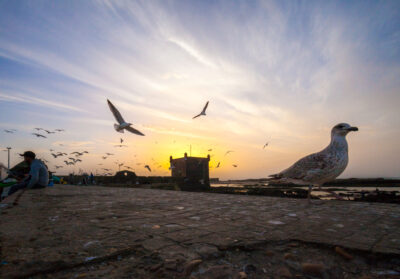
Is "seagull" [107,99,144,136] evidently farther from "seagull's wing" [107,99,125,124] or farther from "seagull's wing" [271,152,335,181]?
"seagull's wing" [271,152,335,181]

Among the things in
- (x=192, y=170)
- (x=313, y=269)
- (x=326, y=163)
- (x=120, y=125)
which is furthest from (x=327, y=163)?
(x=192, y=170)

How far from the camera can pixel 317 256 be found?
2.04 meters

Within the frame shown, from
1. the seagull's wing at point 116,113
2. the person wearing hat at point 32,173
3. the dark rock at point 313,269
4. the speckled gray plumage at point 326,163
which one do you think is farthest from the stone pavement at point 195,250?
the person wearing hat at point 32,173

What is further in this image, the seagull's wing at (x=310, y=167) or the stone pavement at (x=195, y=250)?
the seagull's wing at (x=310, y=167)

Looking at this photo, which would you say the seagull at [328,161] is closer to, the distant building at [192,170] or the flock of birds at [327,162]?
the flock of birds at [327,162]

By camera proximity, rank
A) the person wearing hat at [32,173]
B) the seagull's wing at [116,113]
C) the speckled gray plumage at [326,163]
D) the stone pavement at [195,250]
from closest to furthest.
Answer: the stone pavement at [195,250] < the speckled gray plumage at [326,163] < the person wearing hat at [32,173] < the seagull's wing at [116,113]

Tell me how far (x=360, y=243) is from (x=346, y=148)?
4.39 metres

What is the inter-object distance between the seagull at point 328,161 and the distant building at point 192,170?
3482 centimetres

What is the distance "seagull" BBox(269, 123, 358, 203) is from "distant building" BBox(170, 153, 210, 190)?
3482 centimetres

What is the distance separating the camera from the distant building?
41.3 meters

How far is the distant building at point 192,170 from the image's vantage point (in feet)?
136

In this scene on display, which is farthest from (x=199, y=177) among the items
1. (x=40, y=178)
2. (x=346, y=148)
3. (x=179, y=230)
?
(x=179, y=230)

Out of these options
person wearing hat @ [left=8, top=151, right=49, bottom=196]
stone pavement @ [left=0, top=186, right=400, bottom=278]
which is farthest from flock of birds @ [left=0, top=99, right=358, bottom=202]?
person wearing hat @ [left=8, top=151, right=49, bottom=196]

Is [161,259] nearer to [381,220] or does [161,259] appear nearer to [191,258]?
[191,258]
